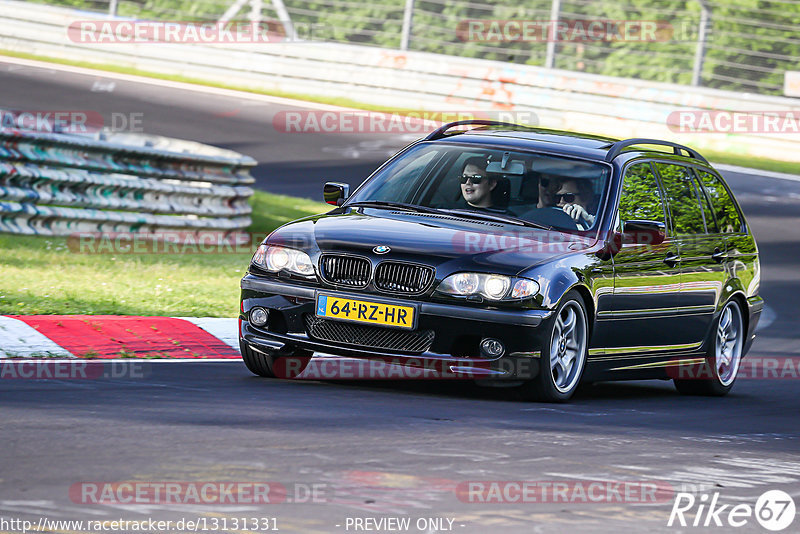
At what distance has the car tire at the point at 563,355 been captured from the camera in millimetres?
8344

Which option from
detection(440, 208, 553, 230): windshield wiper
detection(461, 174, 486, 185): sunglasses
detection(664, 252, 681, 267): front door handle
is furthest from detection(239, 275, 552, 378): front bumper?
detection(664, 252, 681, 267): front door handle

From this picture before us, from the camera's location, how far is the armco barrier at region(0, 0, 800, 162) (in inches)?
955

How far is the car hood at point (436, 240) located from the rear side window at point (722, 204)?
7.24ft

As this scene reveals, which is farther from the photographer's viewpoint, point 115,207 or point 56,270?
point 115,207

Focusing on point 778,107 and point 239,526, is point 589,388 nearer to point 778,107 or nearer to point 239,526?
point 239,526

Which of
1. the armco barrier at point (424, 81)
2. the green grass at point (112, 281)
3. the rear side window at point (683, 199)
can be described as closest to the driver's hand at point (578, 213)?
the rear side window at point (683, 199)

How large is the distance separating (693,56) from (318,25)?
7.37 m

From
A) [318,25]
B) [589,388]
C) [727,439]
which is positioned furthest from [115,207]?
[318,25]

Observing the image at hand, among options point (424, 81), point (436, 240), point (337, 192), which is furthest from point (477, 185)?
point (424, 81)

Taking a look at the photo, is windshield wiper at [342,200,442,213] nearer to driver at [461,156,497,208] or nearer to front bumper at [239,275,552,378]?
driver at [461,156,497,208]

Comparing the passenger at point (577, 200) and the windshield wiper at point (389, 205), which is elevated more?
the passenger at point (577, 200)

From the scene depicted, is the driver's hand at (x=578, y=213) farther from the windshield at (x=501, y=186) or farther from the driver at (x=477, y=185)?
the driver at (x=477, y=185)

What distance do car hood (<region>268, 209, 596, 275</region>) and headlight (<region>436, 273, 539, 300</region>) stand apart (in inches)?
1.8

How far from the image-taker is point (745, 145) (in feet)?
79.5
